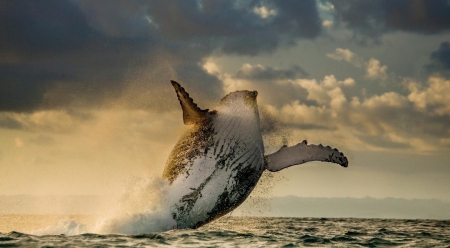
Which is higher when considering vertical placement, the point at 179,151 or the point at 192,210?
the point at 179,151

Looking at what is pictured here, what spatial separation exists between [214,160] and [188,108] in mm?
1538

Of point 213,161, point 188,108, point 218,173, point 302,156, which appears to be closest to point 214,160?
point 213,161

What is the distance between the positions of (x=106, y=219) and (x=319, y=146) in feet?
21.4

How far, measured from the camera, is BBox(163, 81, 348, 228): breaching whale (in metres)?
13.8

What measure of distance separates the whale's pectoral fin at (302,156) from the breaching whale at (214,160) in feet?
2.89

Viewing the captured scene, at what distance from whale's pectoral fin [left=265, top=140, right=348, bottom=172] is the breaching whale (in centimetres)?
88

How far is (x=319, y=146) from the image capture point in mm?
15664

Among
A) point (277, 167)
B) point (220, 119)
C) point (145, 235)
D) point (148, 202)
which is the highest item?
point (220, 119)

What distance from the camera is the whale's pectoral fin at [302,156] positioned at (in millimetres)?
15062

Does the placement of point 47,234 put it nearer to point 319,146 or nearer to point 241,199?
point 241,199

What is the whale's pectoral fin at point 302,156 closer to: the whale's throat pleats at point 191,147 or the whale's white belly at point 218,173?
the whale's white belly at point 218,173

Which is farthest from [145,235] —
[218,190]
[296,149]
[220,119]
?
[296,149]

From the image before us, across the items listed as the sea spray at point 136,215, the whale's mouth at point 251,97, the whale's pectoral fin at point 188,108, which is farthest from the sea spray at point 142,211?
the whale's mouth at point 251,97

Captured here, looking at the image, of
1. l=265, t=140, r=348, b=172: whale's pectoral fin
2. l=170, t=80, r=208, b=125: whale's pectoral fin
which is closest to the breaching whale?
l=170, t=80, r=208, b=125: whale's pectoral fin
